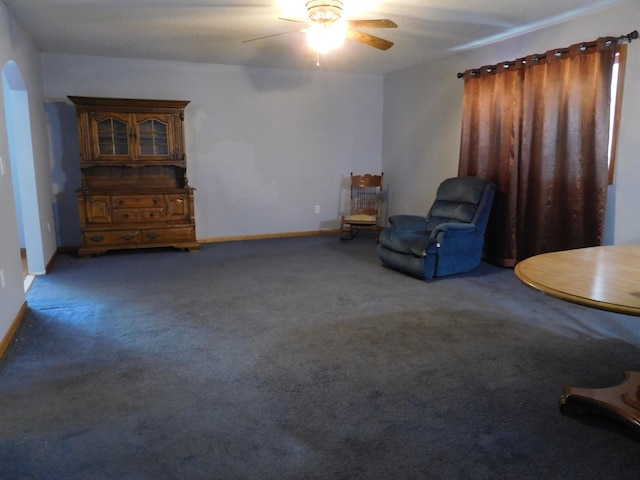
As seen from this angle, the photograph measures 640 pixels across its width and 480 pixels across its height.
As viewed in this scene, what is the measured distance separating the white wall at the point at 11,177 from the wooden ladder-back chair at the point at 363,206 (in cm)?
347

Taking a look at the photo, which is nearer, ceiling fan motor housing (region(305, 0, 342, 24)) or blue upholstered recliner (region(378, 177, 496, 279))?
ceiling fan motor housing (region(305, 0, 342, 24))

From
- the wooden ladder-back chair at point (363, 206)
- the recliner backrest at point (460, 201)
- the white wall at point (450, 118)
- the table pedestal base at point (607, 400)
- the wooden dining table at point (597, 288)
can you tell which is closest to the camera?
the wooden dining table at point (597, 288)

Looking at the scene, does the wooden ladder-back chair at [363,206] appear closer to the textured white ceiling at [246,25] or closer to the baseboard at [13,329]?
the textured white ceiling at [246,25]

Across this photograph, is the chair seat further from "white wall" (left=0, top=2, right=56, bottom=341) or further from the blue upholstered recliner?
"white wall" (left=0, top=2, right=56, bottom=341)

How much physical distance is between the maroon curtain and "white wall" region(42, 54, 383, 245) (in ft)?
6.98

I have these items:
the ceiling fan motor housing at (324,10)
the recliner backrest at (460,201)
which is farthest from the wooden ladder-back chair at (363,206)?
the ceiling fan motor housing at (324,10)

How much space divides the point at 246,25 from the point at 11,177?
2307mm

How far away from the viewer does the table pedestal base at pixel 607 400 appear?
1945 millimetres

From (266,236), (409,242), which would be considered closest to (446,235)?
(409,242)

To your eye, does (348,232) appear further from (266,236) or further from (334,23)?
(334,23)

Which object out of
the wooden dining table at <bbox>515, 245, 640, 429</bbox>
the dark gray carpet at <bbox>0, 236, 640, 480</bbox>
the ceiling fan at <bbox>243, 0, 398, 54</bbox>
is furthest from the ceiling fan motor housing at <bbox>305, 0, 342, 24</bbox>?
the wooden dining table at <bbox>515, 245, 640, 429</bbox>

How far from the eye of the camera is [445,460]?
1767 millimetres

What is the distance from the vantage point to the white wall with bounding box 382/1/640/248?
3.67 meters

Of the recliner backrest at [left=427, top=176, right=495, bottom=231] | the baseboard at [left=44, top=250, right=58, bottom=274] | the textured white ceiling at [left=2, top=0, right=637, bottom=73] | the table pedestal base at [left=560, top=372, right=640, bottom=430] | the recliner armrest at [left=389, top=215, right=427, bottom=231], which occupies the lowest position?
the table pedestal base at [left=560, top=372, right=640, bottom=430]
